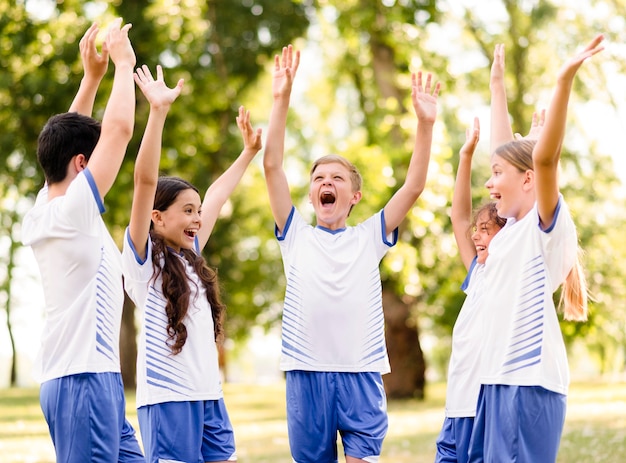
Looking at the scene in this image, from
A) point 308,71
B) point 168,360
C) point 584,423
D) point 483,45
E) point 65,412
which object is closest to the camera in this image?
point 65,412

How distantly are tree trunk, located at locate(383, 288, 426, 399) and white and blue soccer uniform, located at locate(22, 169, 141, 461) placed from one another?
51.6ft

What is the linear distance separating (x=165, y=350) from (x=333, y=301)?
98cm

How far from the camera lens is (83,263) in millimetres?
3908

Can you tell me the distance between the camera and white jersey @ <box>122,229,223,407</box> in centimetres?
472

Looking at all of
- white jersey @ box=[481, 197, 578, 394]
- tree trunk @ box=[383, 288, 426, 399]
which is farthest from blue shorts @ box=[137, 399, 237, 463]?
tree trunk @ box=[383, 288, 426, 399]

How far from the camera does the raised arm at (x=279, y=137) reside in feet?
17.5

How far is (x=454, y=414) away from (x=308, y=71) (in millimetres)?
25388

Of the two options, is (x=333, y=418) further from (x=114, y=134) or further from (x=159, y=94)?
(x=114, y=134)

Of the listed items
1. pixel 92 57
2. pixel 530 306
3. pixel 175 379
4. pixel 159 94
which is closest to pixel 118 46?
pixel 159 94

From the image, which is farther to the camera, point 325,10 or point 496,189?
point 325,10

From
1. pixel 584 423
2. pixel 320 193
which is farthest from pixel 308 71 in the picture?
pixel 320 193

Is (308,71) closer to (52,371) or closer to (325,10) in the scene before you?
(325,10)

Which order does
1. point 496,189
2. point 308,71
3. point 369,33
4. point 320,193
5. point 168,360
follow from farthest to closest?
1. point 308,71
2. point 369,33
3. point 320,193
4. point 168,360
5. point 496,189

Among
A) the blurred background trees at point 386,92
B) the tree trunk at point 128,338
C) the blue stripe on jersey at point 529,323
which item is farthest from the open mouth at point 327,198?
the tree trunk at point 128,338
